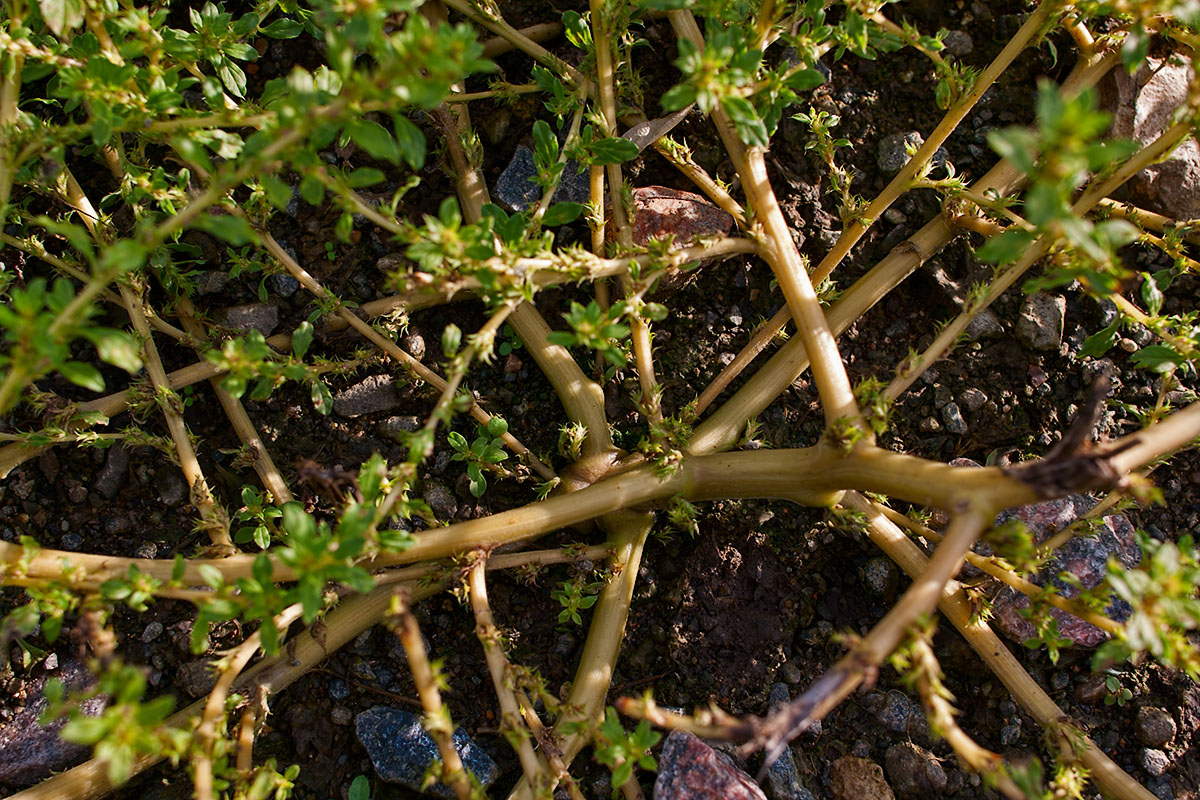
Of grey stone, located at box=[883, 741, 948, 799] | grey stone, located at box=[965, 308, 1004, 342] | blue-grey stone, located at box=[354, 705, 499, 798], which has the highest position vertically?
grey stone, located at box=[965, 308, 1004, 342]

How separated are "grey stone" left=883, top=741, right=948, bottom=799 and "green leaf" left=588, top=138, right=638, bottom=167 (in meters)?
1.84

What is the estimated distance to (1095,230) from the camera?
1.64 m

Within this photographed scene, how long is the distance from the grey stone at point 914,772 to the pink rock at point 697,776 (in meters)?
0.41

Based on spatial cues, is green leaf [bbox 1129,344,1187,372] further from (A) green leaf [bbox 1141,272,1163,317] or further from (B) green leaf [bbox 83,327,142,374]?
(B) green leaf [bbox 83,327,142,374]

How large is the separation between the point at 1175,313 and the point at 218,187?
2819 mm

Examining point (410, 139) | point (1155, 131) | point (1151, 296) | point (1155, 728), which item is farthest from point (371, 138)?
point (1155, 728)

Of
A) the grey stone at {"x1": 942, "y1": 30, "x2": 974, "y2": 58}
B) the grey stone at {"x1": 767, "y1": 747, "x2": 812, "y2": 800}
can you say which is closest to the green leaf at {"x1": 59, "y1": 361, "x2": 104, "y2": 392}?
the grey stone at {"x1": 767, "y1": 747, "x2": 812, "y2": 800}

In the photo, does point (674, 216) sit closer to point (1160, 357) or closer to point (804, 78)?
point (804, 78)

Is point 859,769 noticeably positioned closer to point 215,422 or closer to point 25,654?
point 215,422

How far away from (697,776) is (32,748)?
1.81m

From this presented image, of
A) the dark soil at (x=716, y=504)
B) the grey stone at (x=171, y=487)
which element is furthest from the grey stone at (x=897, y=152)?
the grey stone at (x=171, y=487)

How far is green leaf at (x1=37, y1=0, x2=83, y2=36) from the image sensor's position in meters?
1.91

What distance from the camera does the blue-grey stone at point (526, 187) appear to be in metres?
2.84

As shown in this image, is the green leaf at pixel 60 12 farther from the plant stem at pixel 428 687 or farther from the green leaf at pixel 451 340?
the plant stem at pixel 428 687
